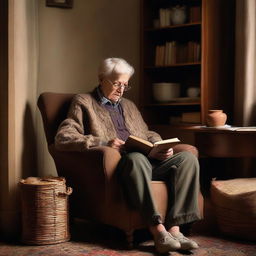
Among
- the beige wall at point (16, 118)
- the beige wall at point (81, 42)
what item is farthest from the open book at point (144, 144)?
the beige wall at point (81, 42)

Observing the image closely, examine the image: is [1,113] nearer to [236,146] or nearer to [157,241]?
[157,241]

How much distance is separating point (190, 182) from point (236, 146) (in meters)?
0.39

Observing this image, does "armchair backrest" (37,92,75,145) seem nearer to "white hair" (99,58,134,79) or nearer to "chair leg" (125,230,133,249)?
"white hair" (99,58,134,79)

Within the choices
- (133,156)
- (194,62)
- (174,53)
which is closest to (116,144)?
(133,156)

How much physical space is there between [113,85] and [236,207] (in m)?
1.04

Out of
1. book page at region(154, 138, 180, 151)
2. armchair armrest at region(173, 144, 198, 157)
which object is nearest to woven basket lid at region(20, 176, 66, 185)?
book page at region(154, 138, 180, 151)

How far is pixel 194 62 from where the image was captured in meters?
3.66

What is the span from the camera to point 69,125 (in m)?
2.86

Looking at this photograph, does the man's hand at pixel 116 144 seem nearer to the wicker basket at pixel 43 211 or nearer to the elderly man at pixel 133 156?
the elderly man at pixel 133 156

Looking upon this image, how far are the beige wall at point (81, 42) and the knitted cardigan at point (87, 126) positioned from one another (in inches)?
24.2

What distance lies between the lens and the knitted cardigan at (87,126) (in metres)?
2.75

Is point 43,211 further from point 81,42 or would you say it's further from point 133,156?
point 81,42

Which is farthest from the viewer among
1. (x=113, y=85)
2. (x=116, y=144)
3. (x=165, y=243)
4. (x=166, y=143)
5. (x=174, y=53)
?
(x=174, y=53)

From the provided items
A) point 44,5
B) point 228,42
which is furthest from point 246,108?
point 44,5
